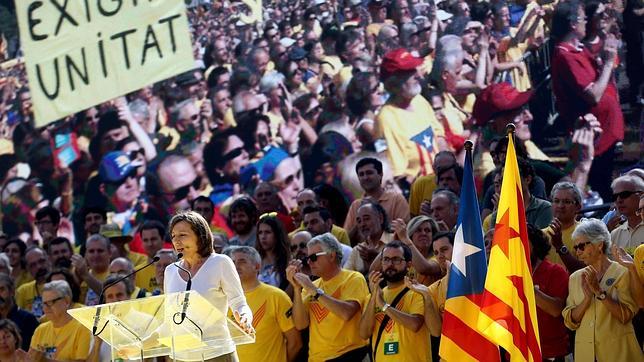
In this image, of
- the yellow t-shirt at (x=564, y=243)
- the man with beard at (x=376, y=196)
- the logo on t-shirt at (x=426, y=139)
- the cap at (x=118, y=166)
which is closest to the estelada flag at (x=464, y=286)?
the yellow t-shirt at (x=564, y=243)

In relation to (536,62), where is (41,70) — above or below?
below

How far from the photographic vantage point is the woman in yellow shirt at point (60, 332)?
12.0m

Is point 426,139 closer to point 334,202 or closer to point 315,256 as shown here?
point 334,202

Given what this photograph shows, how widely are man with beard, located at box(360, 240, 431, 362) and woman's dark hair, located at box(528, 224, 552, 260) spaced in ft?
2.94

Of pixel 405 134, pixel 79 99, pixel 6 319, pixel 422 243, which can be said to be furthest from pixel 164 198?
pixel 422 243

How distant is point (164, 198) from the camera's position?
52.2ft

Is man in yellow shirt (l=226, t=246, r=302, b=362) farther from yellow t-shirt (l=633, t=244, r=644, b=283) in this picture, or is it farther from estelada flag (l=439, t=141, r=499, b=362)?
yellow t-shirt (l=633, t=244, r=644, b=283)

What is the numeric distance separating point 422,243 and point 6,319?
3.43 metres

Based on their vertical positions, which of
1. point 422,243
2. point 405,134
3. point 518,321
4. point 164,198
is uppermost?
point 518,321

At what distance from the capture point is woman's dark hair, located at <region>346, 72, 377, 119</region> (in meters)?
14.6

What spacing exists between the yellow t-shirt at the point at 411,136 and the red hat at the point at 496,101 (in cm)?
44

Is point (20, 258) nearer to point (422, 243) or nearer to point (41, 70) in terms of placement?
point (41, 70)

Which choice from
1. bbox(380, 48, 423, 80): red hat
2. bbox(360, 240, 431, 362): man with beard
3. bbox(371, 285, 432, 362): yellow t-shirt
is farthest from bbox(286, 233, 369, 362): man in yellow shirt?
bbox(380, 48, 423, 80): red hat

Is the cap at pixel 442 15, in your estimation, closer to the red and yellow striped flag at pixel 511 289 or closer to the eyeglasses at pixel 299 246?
the eyeglasses at pixel 299 246
